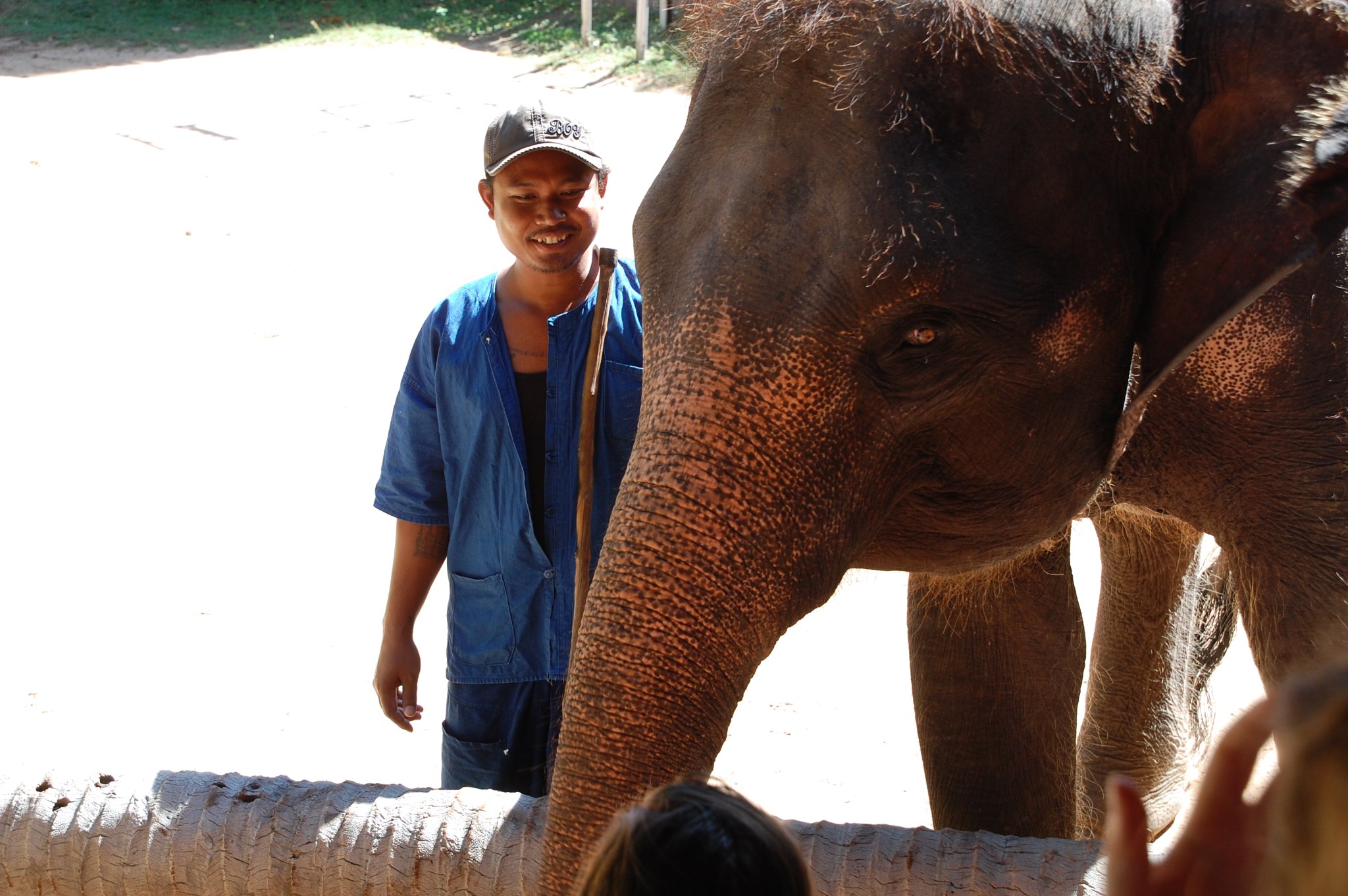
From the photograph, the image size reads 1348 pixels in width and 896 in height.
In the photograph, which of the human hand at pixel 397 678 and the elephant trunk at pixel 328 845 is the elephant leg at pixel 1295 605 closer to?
the elephant trunk at pixel 328 845

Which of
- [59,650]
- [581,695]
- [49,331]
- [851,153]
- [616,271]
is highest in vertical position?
[851,153]

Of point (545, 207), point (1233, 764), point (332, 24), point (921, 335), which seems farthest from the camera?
point (332, 24)

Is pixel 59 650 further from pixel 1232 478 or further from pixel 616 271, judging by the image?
pixel 1232 478

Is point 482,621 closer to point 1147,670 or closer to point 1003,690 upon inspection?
point 1003,690

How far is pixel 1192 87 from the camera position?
1699 mm

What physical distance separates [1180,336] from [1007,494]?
311mm

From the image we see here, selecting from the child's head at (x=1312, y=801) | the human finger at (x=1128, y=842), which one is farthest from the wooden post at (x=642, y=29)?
the child's head at (x=1312, y=801)

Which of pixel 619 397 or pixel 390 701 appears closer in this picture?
pixel 619 397

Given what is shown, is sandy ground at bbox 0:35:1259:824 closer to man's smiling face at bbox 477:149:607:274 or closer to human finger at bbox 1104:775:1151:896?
man's smiling face at bbox 477:149:607:274

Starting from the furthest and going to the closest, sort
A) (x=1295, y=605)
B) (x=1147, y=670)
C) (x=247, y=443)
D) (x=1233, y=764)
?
(x=247, y=443) → (x=1147, y=670) → (x=1295, y=605) → (x=1233, y=764)

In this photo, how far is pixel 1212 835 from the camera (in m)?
0.93

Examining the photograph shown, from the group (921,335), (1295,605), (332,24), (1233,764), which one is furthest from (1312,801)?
(332,24)

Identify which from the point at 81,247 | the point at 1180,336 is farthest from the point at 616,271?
the point at 81,247

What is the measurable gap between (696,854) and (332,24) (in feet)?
43.9
